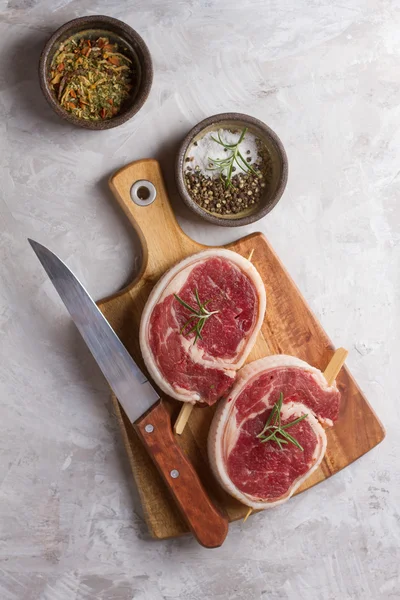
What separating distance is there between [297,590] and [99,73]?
7.42 feet

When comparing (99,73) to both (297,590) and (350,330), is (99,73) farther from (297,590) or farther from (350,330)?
(297,590)

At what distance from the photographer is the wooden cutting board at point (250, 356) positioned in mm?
2549

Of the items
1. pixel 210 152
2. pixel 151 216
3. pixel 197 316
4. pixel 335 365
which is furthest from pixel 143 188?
pixel 335 365

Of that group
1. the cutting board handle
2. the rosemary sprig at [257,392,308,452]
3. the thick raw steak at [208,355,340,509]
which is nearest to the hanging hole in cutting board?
the cutting board handle

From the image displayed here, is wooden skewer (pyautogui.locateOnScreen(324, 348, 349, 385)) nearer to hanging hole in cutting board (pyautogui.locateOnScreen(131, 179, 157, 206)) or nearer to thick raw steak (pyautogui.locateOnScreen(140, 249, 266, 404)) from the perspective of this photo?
thick raw steak (pyautogui.locateOnScreen(140, 249, 266, 404))

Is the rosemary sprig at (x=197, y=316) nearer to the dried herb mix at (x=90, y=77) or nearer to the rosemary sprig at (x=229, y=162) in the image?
the rosemary sprig at (x=229, y=162)

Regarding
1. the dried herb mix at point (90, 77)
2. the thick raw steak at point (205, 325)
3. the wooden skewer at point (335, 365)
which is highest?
the dried herb mix at point (90, 77)

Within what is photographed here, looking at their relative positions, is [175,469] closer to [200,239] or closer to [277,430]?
[277,430]

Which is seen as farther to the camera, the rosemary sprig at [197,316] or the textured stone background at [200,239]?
the textured stone background at [200,239]

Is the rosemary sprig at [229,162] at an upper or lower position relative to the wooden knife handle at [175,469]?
upper

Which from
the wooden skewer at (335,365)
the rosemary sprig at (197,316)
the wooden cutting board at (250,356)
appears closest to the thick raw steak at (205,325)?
the rosemary sprig at (197,316)

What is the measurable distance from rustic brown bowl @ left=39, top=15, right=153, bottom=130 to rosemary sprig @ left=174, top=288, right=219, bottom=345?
28.7 inches

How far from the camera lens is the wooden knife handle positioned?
2.44 meters

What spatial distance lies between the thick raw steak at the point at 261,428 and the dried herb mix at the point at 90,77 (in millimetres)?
1160
